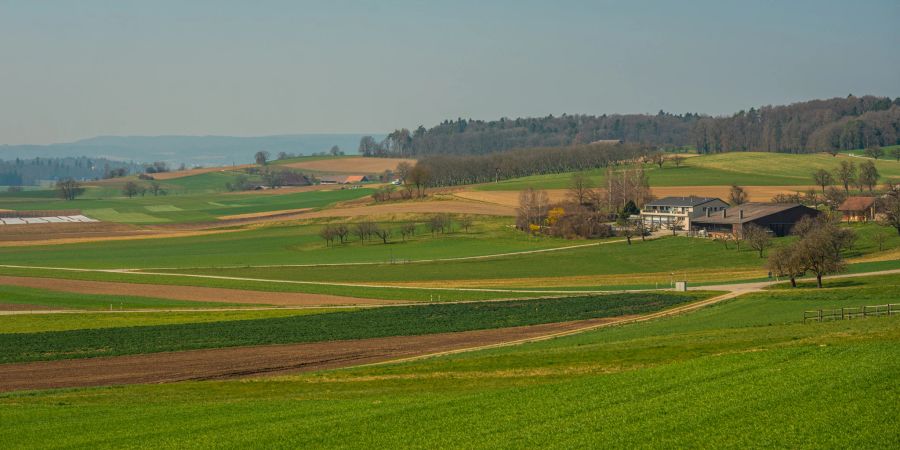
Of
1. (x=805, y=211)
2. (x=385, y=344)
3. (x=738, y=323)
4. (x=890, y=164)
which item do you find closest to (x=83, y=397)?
(x=385, y=344)

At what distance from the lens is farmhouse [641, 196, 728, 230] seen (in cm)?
11794

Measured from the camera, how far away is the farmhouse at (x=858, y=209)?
10762 centimetres

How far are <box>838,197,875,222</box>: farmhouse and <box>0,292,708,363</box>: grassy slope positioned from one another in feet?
161

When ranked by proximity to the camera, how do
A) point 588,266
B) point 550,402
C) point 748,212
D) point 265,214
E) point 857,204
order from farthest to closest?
1. point 265,214
2. point 857,204
3. point 748,212
4. point 588,266
5. point 550,402

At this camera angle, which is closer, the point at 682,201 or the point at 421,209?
the point at 682,201

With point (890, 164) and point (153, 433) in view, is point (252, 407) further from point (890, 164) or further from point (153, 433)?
point (890, 164)

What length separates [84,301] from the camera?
71688mm

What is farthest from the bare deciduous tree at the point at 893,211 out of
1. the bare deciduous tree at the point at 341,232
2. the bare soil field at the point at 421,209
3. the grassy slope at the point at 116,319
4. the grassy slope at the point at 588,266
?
the bare deciduous tree at the point at 341,232

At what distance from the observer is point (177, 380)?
39.2 meters

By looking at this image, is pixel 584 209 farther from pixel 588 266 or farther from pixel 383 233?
pixel 588 266

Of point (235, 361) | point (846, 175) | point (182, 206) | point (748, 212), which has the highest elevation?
point (846, 175)

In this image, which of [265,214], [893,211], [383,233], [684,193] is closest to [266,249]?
[383,233]

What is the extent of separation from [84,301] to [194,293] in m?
7.90

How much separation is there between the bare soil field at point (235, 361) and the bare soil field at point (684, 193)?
300 feet
